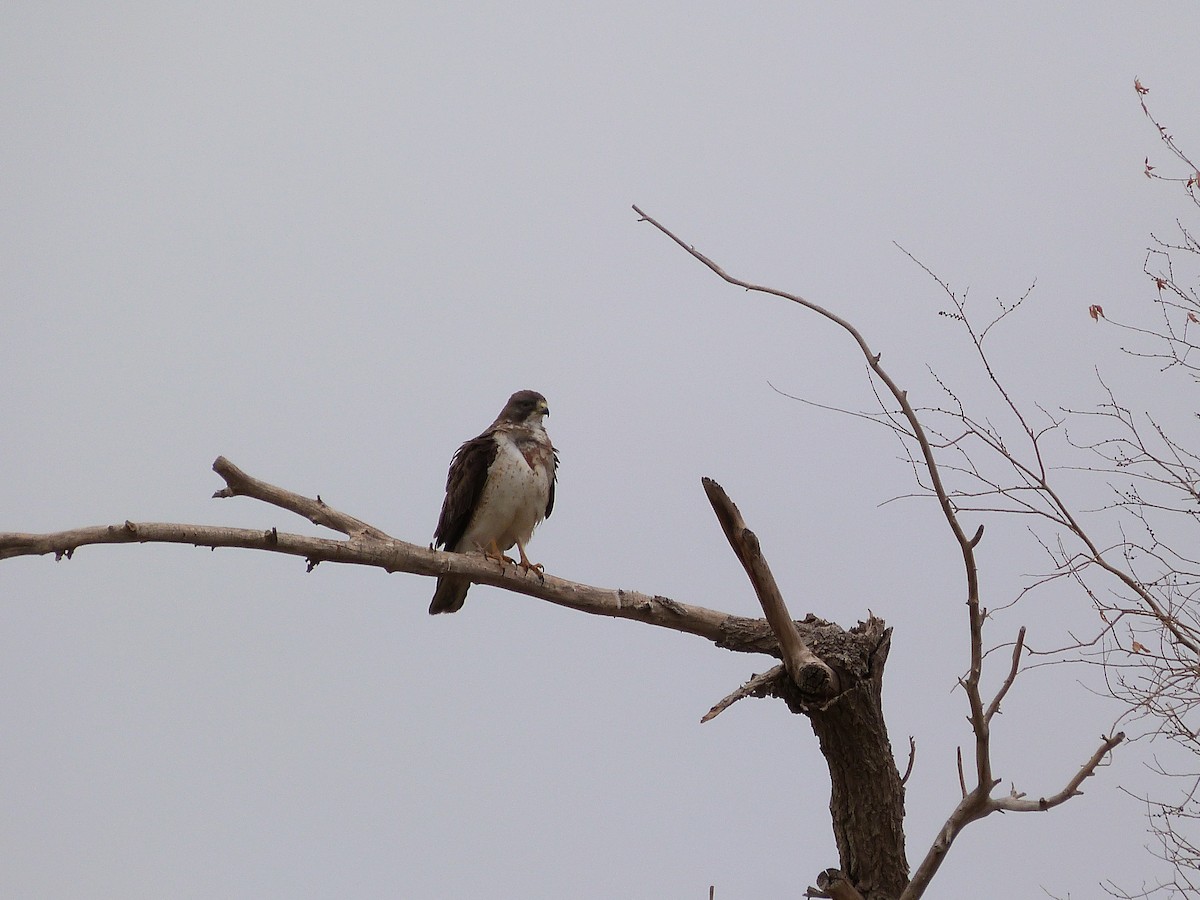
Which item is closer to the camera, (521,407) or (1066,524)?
(1066,524)

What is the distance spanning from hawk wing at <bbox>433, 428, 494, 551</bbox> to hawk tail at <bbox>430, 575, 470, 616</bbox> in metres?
0.30

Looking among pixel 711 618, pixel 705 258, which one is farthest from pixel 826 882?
pixel 705 258

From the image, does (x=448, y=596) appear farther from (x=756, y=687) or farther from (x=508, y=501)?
(x=756, y=687)

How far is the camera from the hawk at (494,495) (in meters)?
5.22

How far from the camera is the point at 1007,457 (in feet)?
12.5

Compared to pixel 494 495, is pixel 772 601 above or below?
below

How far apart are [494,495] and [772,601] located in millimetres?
1886

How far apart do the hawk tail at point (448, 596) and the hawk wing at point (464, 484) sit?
297 millimetres

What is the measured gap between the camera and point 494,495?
17.1 feet

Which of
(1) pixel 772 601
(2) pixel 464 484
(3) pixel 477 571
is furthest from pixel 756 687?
(2) pixel 464 484

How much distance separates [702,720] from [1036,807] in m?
1.02

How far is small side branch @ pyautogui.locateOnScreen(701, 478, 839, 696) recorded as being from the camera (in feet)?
11.5

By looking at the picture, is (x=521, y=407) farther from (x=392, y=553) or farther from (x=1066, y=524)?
(x=1066, y=524)

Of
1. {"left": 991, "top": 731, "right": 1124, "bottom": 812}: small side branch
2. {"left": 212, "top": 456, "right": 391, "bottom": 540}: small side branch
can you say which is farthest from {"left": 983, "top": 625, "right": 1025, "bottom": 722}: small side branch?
{"left": 212, "top": 456, "right": 391, "bottom": 540}: small side branch
